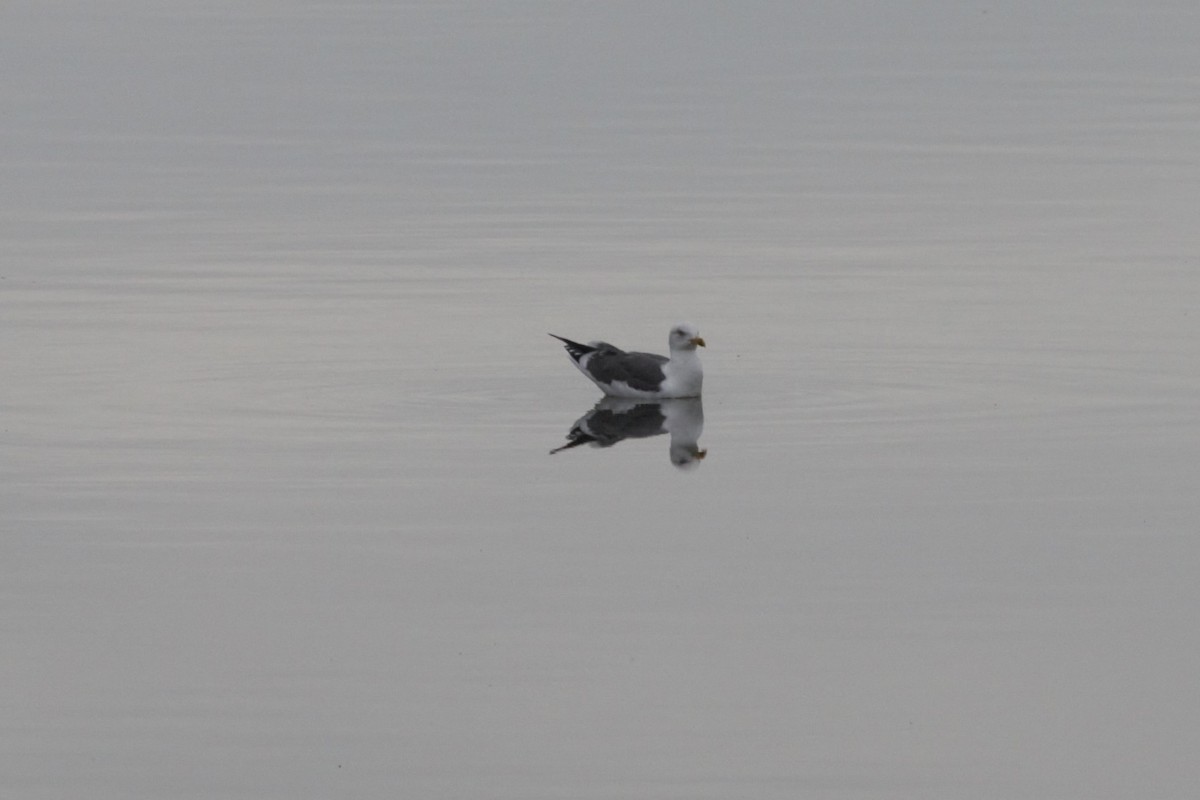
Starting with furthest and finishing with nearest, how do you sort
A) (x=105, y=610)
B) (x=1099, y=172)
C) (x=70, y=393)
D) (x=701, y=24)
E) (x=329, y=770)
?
(x=701, y=24) → (x=1099, y=172) → (x=70, y=393) → (x=105, y=610) → (x=329, y=770)

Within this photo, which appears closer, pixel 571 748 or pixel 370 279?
pixel 571 748

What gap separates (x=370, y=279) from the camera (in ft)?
76.2

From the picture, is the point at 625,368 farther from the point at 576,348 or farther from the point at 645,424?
the point at 645,424

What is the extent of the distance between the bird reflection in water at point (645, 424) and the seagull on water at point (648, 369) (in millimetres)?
86

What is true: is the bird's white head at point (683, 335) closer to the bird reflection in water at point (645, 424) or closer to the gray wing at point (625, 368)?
the gray wing at point (625, 368)

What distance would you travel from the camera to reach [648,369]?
1909 cm

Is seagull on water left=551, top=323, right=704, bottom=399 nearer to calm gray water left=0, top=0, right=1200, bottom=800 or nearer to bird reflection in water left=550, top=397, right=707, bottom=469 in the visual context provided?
bird reflection in water left=550, top=397, right=707, bottom=469

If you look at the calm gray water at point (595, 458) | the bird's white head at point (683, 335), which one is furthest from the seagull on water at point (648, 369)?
the calm gray water at point (595, 458)

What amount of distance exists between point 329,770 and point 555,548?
3.58m

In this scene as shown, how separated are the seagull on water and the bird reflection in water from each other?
0.09m

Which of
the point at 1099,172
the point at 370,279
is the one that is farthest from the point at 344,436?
the point at 1099,172

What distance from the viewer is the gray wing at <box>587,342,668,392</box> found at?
19016mm

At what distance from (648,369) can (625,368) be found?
16 cm

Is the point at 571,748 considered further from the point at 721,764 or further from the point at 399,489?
the point at 399,489
